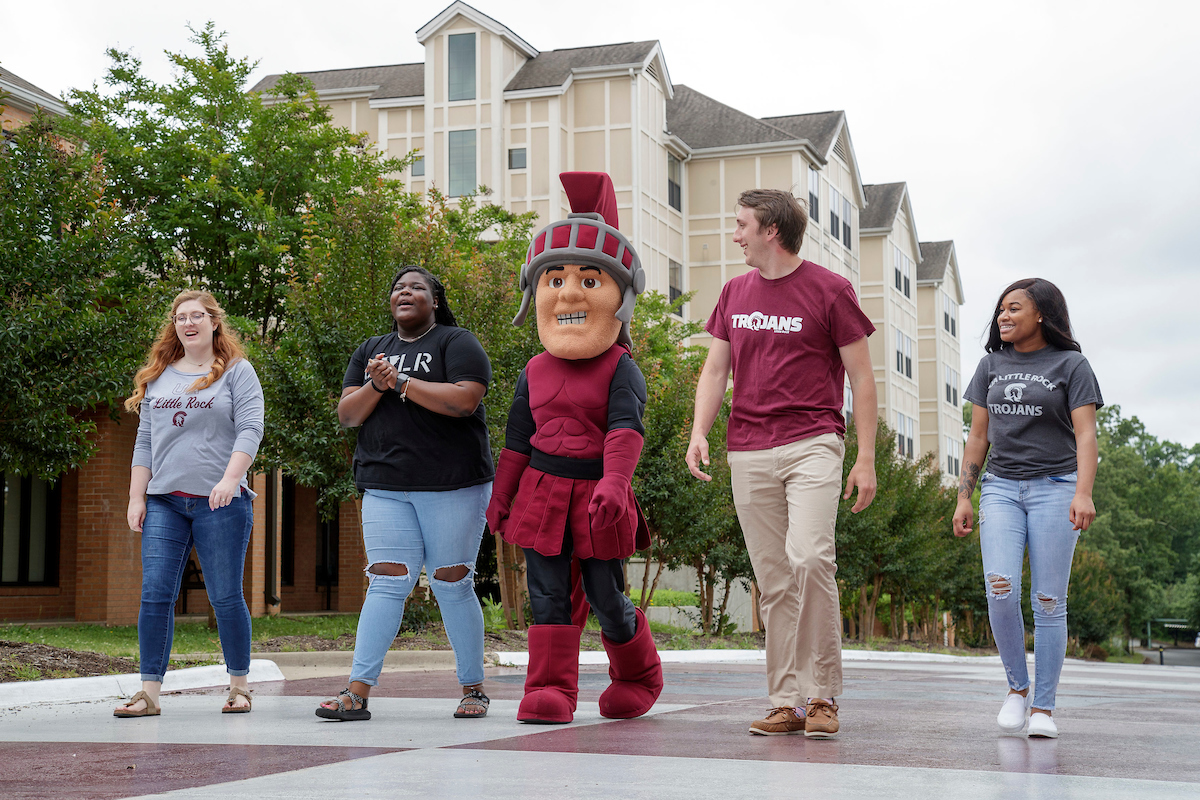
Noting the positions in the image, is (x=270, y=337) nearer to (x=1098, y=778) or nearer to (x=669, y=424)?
(x=669, y=424)

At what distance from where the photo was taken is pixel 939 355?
207 feet

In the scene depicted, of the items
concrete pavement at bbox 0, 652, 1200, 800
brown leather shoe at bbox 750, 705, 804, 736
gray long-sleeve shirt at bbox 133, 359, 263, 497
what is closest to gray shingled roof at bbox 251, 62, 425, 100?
gray long-sleeve shirt at bbox 133, 359, 263, 497

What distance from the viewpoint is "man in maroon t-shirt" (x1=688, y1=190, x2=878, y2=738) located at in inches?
199

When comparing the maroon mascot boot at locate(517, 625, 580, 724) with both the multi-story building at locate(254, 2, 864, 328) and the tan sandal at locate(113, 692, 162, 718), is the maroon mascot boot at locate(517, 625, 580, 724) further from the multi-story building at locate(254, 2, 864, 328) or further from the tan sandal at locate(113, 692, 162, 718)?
the multi-story building at locate(254, 2, 864, 328)

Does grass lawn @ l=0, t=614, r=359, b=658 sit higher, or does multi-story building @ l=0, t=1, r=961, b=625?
multi-story building @ l=0, t=1, r=961, b=625

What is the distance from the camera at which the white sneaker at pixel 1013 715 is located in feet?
17.2

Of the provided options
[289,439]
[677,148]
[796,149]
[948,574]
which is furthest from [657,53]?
[289,439]

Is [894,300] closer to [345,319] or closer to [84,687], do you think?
[345,319]

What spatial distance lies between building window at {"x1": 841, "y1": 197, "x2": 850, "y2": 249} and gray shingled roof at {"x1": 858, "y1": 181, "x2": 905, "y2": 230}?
5988 mm

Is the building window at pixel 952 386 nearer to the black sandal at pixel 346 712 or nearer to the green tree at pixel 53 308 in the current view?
the green tree at pixel 53 308

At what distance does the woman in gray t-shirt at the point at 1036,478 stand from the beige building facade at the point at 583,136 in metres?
28.2

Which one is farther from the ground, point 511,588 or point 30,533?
point 30,533

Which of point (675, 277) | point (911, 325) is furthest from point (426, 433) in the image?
point (911, 325)

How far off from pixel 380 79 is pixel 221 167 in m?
22.0
